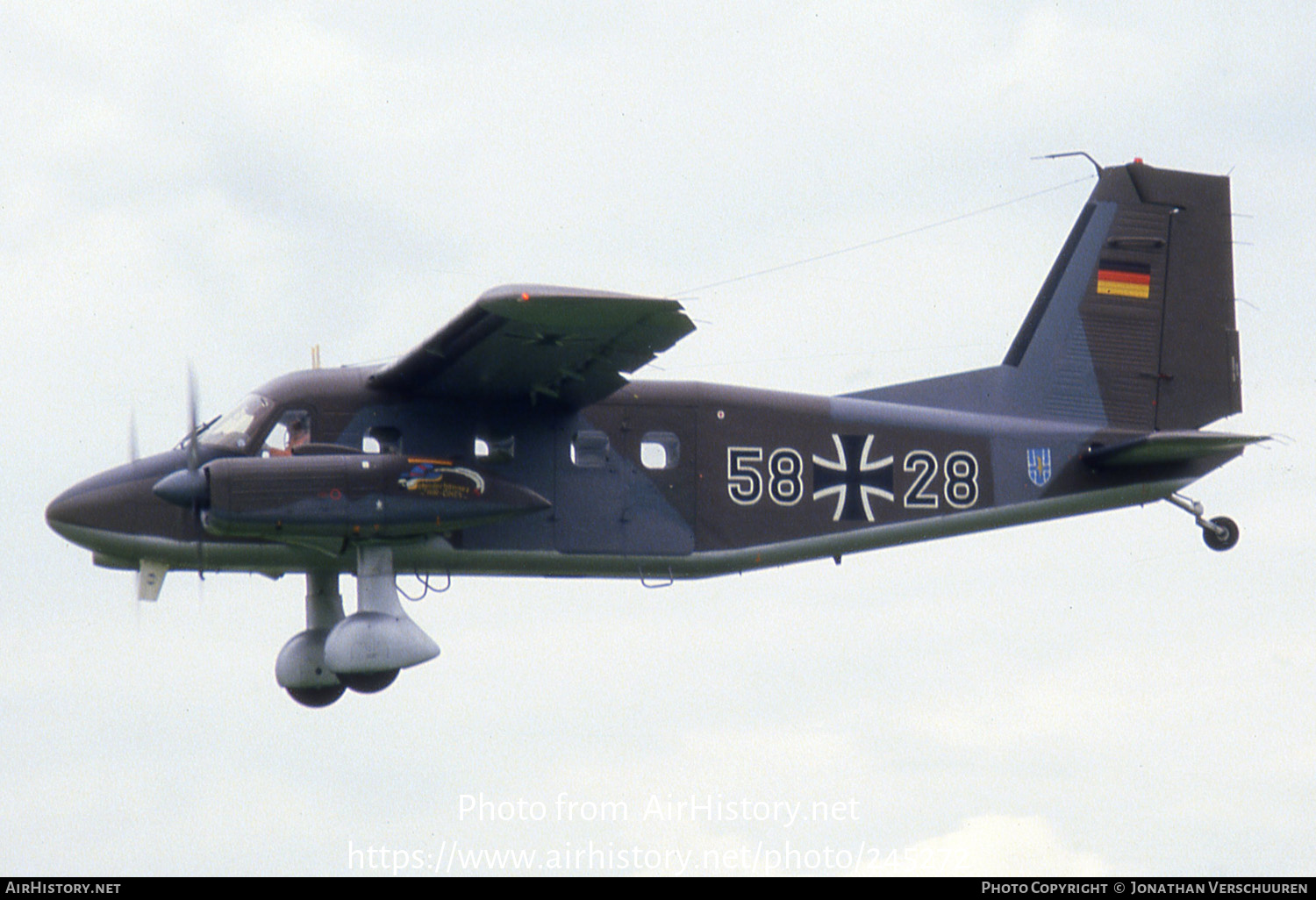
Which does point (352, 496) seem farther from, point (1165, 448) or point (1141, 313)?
point (1141, 313)

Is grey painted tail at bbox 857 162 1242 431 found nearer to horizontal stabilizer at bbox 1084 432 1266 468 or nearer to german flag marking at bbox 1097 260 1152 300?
german flag marking at bbox 1097 260 1152 300

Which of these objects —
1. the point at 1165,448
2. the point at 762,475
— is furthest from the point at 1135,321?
the point at 762,475

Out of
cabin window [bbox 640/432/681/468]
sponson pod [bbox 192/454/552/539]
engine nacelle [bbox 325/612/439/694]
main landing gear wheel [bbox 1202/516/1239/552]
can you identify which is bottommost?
engine nacelle [bbox 325/612/439/694]

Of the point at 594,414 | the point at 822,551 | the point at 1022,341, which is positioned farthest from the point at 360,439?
the point at 1022,341

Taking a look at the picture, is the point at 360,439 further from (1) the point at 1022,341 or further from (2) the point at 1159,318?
(2) the point at 1159,318

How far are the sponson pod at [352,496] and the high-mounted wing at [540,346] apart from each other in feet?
2.97

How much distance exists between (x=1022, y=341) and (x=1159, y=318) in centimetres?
180

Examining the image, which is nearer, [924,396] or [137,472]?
[137,472]

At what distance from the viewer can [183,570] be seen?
18578 mm

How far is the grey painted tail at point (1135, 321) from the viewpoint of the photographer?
21.1 m

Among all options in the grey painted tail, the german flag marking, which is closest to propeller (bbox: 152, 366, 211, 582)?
the grey painted tail

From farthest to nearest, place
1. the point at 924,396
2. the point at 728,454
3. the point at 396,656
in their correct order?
the point at 924,396
the point at 728,454
the point at 396,656

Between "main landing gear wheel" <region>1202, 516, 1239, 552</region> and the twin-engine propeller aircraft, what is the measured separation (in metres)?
0.02

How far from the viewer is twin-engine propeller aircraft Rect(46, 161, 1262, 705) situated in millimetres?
17625
